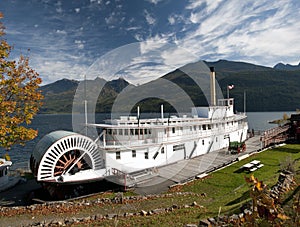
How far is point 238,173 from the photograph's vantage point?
19.3 meters

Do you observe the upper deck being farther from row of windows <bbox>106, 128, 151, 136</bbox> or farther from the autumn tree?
the autumn tree

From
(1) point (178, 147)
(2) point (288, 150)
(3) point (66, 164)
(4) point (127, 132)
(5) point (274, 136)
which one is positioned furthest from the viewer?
(5) point (274, 136)

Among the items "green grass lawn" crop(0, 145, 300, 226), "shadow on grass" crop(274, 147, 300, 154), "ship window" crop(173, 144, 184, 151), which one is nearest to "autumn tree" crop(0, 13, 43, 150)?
"green grass lawn" crop(0, 145, 300, 226)

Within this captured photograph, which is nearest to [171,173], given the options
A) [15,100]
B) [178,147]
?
[178,147]

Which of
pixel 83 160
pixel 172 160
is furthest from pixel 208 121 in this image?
pixel 83 160

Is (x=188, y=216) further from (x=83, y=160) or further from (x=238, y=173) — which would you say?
(x=83, y=160)

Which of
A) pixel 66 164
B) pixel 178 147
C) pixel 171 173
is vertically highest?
pixel 178 147

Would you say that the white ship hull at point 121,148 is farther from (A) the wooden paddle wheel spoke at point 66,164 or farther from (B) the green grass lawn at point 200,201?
(B) the green grass lawn at point 200,201

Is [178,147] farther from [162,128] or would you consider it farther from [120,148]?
[120,148]

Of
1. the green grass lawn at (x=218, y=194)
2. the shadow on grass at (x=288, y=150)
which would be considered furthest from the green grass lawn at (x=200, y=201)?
the shadow on grass at (x=288, y=150)

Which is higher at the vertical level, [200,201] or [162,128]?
[162,128]

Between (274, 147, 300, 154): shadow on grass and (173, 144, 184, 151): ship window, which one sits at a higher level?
(173, 144, 184, 151): ship window

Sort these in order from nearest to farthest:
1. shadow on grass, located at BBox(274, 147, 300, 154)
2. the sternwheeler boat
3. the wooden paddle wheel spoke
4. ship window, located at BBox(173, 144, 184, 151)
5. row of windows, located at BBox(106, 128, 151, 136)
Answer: the sternwheeler boat → the wooden paddle wheel spoke → row of windows, located at BBox(106, 128, 151, 136) → ship window, located at BBox(173, 144, 184, 151) → shadow on grass, located at BBox(274, 147, 300, 154)

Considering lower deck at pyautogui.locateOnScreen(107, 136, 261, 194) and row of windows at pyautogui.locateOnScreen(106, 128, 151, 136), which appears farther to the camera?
row of windows at pyautogui.locateOnScreen(106, 128, 151, 136)
